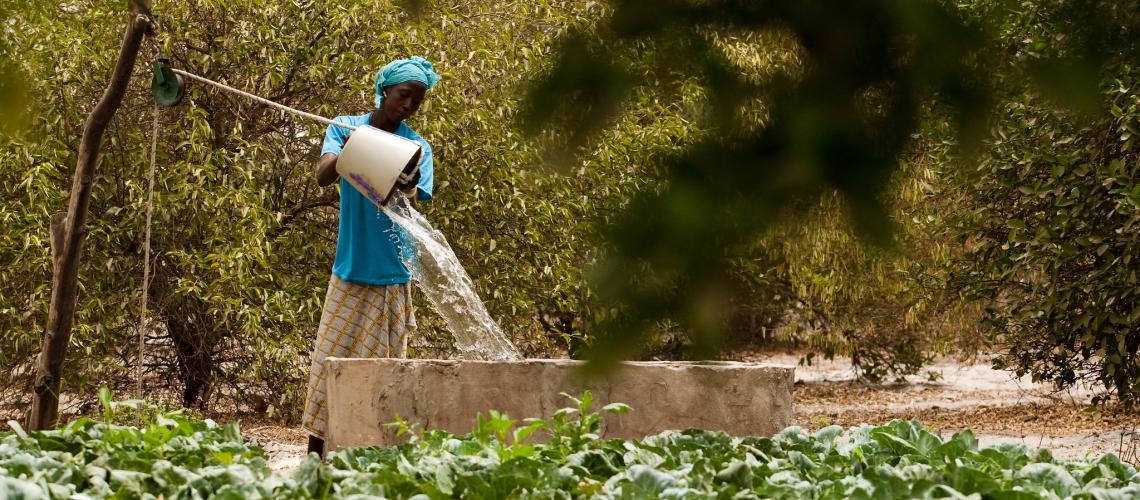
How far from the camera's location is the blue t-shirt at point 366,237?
473 centimetres

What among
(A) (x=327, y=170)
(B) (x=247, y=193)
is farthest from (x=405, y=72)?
(B) (x=247, y=193)

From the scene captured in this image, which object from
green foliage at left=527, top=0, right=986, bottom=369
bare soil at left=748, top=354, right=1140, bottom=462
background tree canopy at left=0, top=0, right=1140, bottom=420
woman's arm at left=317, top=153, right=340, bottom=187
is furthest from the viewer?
bare soil at left=748, top=354, right=1140, bottom=462

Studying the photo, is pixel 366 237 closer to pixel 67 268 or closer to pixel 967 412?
pixel 67 268

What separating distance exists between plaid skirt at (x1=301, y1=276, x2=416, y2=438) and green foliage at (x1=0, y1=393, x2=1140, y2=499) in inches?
55.8

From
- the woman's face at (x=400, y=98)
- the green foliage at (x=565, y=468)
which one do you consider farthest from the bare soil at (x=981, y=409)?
the green foliage at (x=565, y=468)

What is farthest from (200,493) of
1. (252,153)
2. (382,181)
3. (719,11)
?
(252,153)

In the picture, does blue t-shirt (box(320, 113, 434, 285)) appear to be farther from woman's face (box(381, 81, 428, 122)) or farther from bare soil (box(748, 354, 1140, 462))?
bare soil (box(748, 354, 1140, 462))

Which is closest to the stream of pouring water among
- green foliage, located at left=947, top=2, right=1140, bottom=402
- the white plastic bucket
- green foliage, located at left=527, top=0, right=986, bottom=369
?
the white plastic bucket

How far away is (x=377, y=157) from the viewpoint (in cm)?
436

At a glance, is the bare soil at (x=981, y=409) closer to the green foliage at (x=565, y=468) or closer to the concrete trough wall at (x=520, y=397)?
the concrete trough wall at (x=520, y=397)

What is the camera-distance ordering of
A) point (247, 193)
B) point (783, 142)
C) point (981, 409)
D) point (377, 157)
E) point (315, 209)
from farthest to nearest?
point (981, 409) → point (315, 209) → point (247, 193) → point (377, 157) → point (783, 142)

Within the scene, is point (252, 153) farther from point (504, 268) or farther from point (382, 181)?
point (382, 181)

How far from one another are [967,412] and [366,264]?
5.80 m

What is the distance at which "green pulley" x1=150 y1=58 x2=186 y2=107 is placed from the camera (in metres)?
4.87
